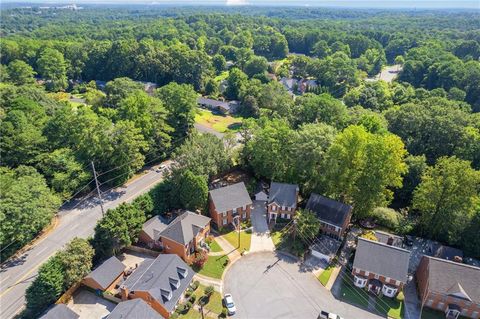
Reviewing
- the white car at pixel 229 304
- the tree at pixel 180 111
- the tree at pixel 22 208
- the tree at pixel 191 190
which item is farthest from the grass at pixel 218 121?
the white car at pixel 229 304

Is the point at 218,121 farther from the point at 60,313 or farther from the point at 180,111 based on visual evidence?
the point at 60,313

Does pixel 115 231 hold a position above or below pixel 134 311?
above

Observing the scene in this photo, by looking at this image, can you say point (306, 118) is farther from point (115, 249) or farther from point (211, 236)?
point (115, 249)

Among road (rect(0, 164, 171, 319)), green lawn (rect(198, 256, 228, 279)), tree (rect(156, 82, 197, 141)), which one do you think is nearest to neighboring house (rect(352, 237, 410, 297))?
green lawn (rect(198, 256, 228, 279))

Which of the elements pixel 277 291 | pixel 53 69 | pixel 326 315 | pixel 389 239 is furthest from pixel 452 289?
pixel 53 69

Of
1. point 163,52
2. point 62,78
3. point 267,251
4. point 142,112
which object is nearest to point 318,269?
point 267,251

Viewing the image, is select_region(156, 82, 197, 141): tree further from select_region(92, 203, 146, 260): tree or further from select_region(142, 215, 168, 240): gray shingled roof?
select_region(92, 203, 146, 260): tree

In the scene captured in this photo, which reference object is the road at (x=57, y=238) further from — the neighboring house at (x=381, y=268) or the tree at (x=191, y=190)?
the neighboring house at (x=381, y=268)
